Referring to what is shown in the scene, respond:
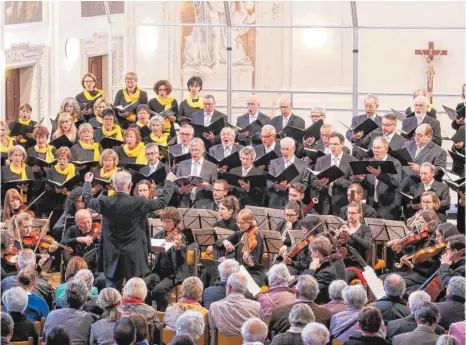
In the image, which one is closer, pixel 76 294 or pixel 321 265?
pixel 76 294

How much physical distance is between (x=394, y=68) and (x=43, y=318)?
10167 mm

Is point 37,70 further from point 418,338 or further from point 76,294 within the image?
point 418,338

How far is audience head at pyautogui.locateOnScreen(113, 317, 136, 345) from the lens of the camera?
6848 millimetres

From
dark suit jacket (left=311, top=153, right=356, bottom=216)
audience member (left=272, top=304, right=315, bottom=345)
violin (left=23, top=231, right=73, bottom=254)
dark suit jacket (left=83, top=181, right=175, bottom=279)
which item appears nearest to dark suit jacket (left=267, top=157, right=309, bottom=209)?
dark suit jacket (left=311, top=153, right=356, bottom=216)

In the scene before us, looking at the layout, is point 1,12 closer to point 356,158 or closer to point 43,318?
point 356,158

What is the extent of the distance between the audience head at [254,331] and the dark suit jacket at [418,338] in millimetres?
Result: 774

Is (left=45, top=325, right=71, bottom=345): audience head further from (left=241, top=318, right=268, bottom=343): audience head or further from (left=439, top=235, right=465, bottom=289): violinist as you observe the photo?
(left=439, top=235, right=465, bottom=289): violinist

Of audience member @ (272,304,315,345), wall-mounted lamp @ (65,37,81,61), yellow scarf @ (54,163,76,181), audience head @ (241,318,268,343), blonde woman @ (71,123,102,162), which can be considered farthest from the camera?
wall-mounted lamp @ (65,37,81,61)

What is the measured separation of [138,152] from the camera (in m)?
11.9

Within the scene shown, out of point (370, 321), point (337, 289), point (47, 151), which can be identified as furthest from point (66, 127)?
point (370, 321)

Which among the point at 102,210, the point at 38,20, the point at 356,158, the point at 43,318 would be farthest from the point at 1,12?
the point at 43,318

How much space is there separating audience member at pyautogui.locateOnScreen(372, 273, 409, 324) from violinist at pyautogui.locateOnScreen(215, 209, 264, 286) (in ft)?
6.20

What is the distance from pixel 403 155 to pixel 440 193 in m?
0.59

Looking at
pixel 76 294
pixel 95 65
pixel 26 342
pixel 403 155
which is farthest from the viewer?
pixel 95 65
